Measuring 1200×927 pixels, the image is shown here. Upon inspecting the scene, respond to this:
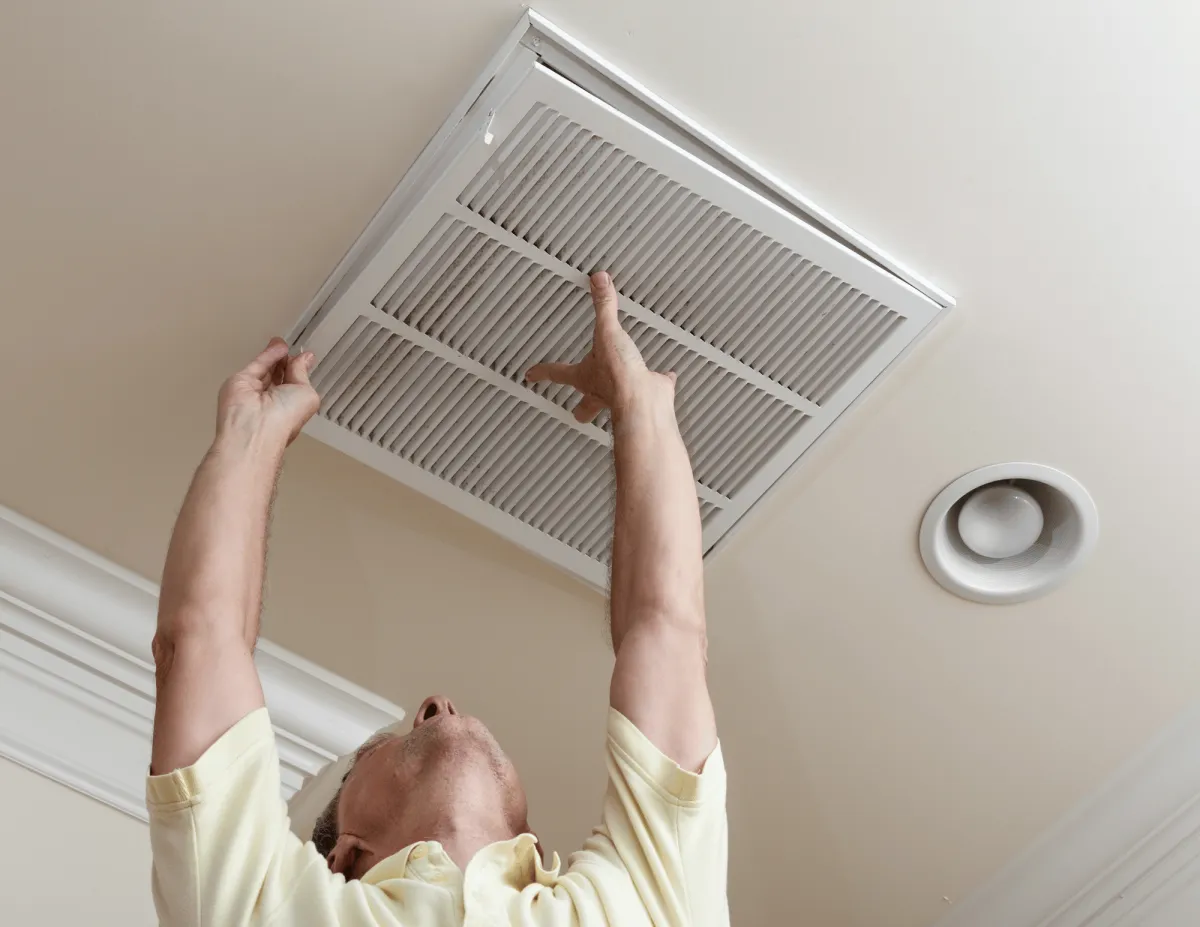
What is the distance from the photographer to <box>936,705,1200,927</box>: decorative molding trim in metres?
1.70

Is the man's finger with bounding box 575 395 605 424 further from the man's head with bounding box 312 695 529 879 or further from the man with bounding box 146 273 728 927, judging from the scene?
the man's head with bounding box 312 695 529 879

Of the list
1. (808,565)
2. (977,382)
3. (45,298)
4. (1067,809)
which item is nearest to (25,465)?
(45,298)

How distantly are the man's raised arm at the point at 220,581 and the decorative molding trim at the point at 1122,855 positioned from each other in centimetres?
116

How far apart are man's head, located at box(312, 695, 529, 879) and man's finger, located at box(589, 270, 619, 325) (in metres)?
0.42

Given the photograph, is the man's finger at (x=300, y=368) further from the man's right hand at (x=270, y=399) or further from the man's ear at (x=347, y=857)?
the man's ear at (x=347, y=857)

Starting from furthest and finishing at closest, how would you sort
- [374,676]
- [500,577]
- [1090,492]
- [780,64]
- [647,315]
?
[374,676], [500,577], [1090,492], [647,315], [780,64]

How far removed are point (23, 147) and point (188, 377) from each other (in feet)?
0.96

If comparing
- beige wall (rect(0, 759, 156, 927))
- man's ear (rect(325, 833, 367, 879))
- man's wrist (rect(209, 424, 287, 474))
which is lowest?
man's ear (rect(325, 833, 367, 879))

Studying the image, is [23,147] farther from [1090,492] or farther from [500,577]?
[1090,492]

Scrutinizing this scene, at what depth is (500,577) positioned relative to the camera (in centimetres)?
160

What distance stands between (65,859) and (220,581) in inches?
27.0

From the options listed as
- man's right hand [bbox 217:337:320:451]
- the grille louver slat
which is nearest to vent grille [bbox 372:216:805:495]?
the grille louver slat

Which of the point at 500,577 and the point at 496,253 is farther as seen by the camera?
the point at 500,577

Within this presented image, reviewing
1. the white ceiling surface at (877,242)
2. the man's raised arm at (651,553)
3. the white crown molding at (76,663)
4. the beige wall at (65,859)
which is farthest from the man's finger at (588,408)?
the beige wall at (65,859)
